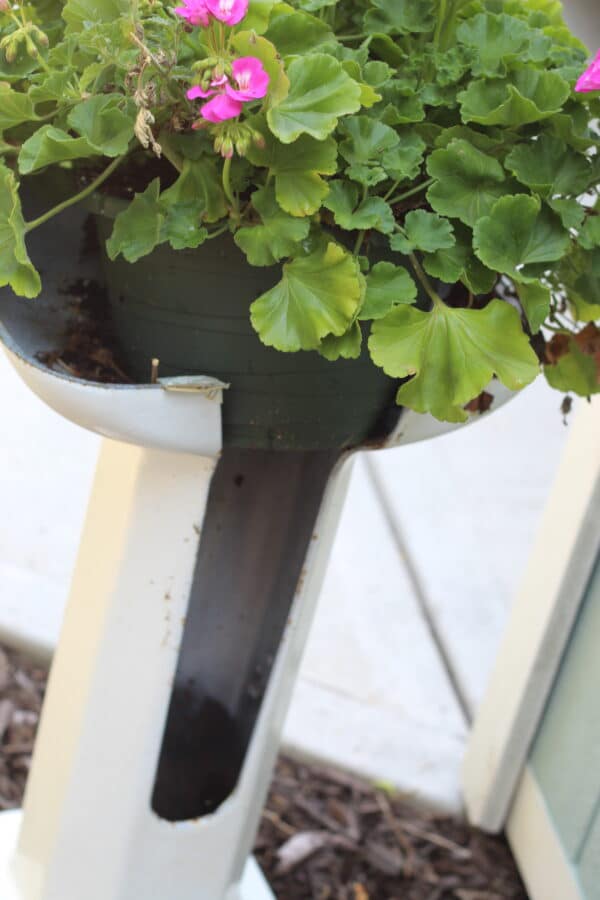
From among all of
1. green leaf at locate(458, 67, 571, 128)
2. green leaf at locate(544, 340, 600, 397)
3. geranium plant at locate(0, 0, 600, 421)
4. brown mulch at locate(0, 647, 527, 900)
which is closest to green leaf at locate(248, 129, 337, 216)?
geranium plant at locate(0, 0, 600, 421)

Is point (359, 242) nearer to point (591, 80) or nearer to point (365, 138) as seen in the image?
point (365, 138)

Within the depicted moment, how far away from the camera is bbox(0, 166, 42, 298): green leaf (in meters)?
0.63

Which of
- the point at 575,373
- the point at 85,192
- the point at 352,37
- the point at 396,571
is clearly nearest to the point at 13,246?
the point at 85,192

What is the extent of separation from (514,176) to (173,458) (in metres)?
0.31

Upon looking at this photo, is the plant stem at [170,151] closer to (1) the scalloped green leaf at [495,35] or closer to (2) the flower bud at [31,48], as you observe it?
(2) the flower bud at [31,48]

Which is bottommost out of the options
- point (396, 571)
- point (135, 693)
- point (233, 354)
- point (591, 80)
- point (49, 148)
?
point (396, 571)

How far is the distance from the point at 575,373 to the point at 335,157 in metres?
0.28

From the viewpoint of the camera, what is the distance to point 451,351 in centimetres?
65

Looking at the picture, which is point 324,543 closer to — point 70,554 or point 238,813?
point 238,813

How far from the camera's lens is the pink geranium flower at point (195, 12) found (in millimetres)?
576

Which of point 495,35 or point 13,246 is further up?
point 495,35

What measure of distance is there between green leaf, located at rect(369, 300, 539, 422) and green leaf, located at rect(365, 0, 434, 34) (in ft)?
0.64

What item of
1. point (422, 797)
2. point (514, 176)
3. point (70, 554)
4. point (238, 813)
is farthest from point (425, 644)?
point (514, 176)

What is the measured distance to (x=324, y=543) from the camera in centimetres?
92
